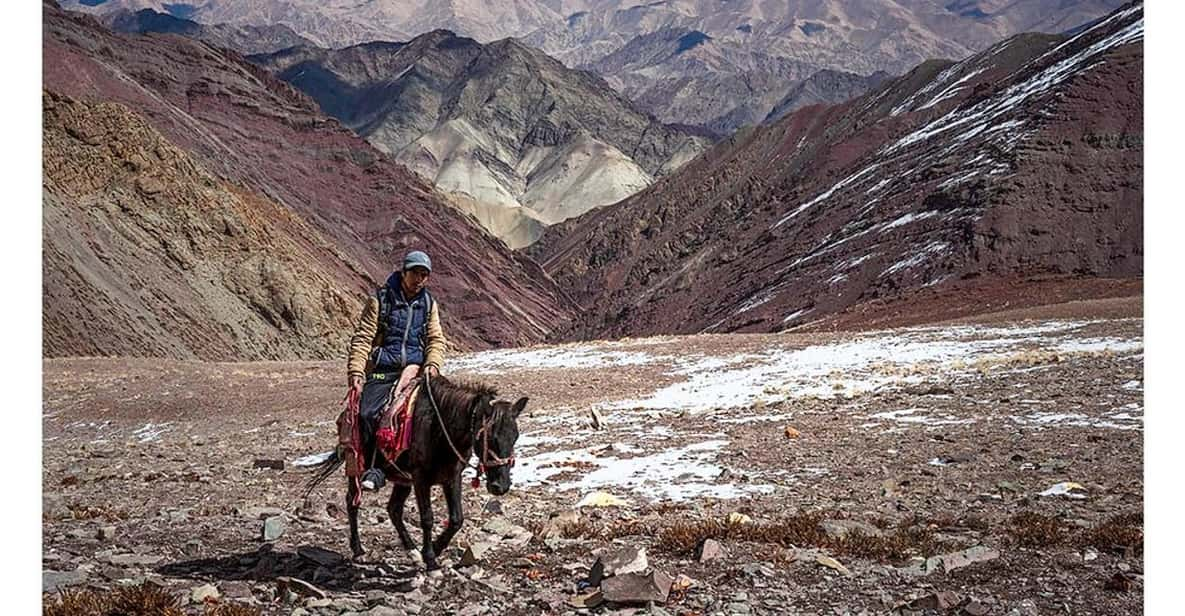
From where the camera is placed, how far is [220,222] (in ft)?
167

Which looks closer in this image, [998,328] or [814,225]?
[998,328]

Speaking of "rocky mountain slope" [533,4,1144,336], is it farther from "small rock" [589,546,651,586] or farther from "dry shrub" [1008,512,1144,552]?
"small rock" [589,546,651,586]

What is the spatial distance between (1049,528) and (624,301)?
256 feet

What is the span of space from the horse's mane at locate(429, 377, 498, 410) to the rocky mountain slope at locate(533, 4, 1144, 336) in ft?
149

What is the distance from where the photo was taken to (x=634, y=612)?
6.52 metres

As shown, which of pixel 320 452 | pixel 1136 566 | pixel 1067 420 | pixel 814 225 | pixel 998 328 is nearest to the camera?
pixel 1136 566

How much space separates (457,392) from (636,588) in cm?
234

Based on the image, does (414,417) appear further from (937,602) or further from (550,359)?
(550,359)

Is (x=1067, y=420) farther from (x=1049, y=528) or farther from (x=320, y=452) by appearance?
(x=320, y=452)

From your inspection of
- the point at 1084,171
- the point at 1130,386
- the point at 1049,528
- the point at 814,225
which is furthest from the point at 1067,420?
the point at 814,225

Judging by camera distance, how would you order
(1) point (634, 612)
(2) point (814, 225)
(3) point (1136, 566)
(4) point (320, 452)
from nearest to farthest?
(1) point (634, 612)
(3) point (1136, 566)
(4) point (320, 452)
(2) point (814, 225)

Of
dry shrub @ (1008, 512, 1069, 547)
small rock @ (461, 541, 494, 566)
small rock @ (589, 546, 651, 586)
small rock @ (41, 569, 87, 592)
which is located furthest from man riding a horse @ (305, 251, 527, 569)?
dry shrub @ (1008, 512, 1069, 547)

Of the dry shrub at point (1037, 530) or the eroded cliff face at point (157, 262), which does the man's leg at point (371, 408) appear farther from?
the eroded cliff face at point (157, 262)

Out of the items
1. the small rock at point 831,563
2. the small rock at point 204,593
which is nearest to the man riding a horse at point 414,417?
the small rock at point 204,593
